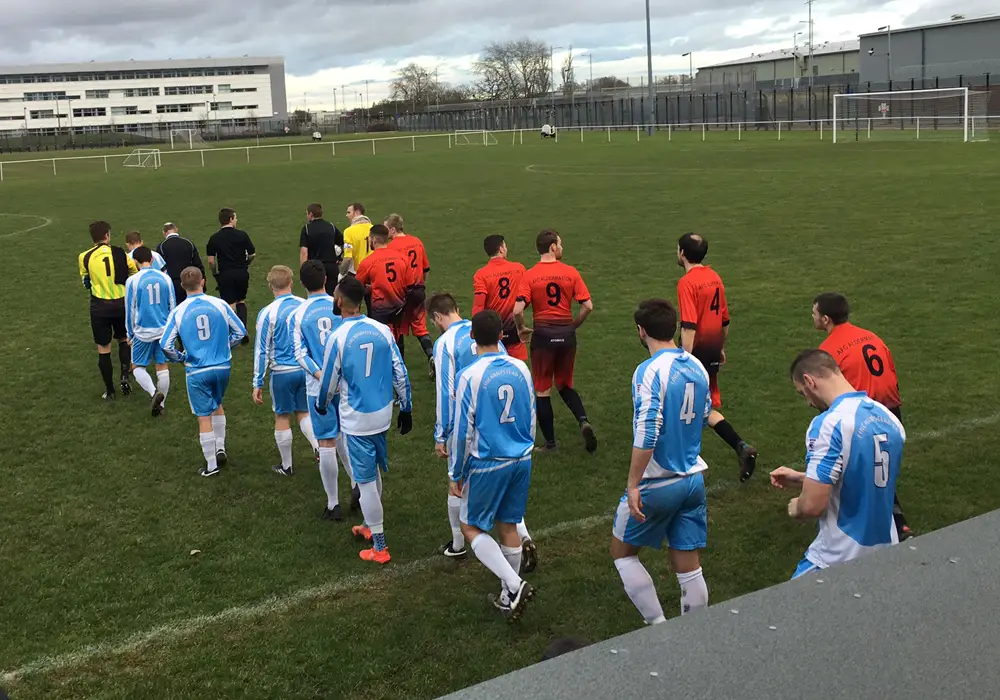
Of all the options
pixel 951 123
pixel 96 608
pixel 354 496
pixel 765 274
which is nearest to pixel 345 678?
pixel 96 608

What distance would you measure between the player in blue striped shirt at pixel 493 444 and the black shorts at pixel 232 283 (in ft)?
28.7

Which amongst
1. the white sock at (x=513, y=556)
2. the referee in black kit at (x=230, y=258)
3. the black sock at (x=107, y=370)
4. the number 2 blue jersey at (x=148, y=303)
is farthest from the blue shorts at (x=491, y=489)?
the referee in black kit at (x=230, y=258)

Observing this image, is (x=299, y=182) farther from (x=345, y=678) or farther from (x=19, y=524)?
(x=345, y=678)

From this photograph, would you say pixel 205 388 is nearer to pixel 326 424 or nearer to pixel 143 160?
pixel 326 424

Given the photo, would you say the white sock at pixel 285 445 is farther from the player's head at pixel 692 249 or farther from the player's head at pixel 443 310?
the player's head at pixel 692 249

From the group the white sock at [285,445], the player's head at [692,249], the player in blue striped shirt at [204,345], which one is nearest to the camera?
the player's head at [692,249]

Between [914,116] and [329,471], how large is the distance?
54.6m

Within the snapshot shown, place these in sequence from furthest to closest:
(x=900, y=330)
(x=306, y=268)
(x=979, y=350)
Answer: (x=900, y=330), (x=979, y=350), (x=306, y=268)

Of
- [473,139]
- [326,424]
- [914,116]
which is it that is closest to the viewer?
[326,424]

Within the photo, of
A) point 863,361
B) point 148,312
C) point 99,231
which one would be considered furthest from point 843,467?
point 99,231

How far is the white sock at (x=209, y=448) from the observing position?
8617 millimetres

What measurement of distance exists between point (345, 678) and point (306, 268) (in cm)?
357

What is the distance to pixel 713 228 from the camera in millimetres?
21688

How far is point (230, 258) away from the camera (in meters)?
13.4
